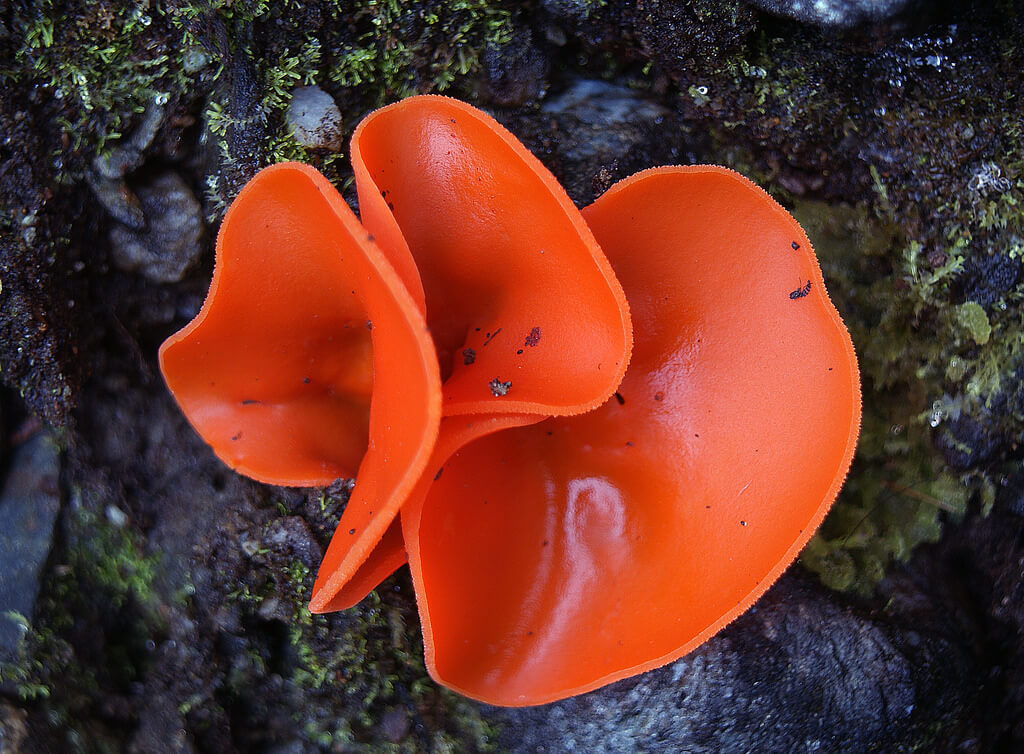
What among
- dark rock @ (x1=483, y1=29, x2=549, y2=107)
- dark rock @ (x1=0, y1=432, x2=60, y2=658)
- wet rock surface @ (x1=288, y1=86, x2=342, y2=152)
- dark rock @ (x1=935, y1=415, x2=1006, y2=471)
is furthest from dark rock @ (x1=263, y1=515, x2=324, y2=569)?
dark rock @ (x1=935, y1=415, x2=1006, y2=471)

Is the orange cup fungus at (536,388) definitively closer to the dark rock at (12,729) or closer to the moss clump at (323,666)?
the moss clump at (323,666)

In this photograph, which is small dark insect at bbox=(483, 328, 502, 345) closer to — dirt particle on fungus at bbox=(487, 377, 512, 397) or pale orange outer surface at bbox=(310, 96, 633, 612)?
pale orange outer surface at bbox=(310, 96, 633, 612)

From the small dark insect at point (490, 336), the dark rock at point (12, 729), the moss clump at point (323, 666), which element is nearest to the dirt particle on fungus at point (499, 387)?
the small dark insect at point (490, 336)

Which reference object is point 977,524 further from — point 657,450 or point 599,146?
point 599,146

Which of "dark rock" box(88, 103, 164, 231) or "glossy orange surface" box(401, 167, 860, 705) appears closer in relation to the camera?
"glossy orange surface" box(401, 167, 860, 705)

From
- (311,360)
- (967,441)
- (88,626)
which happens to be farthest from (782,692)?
(88,626)

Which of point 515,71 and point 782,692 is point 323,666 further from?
point 515,71
